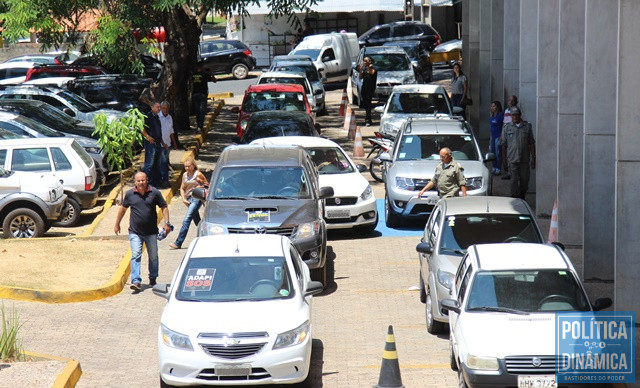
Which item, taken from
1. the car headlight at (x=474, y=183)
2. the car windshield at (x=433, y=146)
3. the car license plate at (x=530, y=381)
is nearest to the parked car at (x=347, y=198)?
the car windshield at (x=433, y=146)

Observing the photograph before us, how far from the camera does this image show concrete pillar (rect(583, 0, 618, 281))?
15.7m

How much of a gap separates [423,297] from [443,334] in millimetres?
1626

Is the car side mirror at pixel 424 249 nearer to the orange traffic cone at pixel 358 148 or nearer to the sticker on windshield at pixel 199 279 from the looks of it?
the sticker on windshield at pixel 199 279

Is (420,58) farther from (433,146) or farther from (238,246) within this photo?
(238,246)

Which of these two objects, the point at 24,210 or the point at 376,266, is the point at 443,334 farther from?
the point at 24,210

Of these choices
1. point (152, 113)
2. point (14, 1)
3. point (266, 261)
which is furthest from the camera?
point (14, 1)

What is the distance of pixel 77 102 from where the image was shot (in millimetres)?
29672

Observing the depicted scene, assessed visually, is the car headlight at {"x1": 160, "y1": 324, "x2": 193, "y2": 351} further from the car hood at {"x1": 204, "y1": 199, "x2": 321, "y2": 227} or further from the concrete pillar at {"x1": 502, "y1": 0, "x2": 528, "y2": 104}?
the concrete pillar at {"x1": 502, "y1": 0, "x2": 528, "y2": 104}

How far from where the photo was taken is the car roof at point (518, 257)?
11.6 metres

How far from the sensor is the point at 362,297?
1590cm

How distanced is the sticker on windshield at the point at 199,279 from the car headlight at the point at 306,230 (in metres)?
3.66

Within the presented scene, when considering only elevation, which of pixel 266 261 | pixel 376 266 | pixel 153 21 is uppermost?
pixel 153 21

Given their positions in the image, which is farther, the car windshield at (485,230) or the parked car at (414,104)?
the parked car at (414,104)

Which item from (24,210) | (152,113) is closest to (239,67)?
(152,113)
